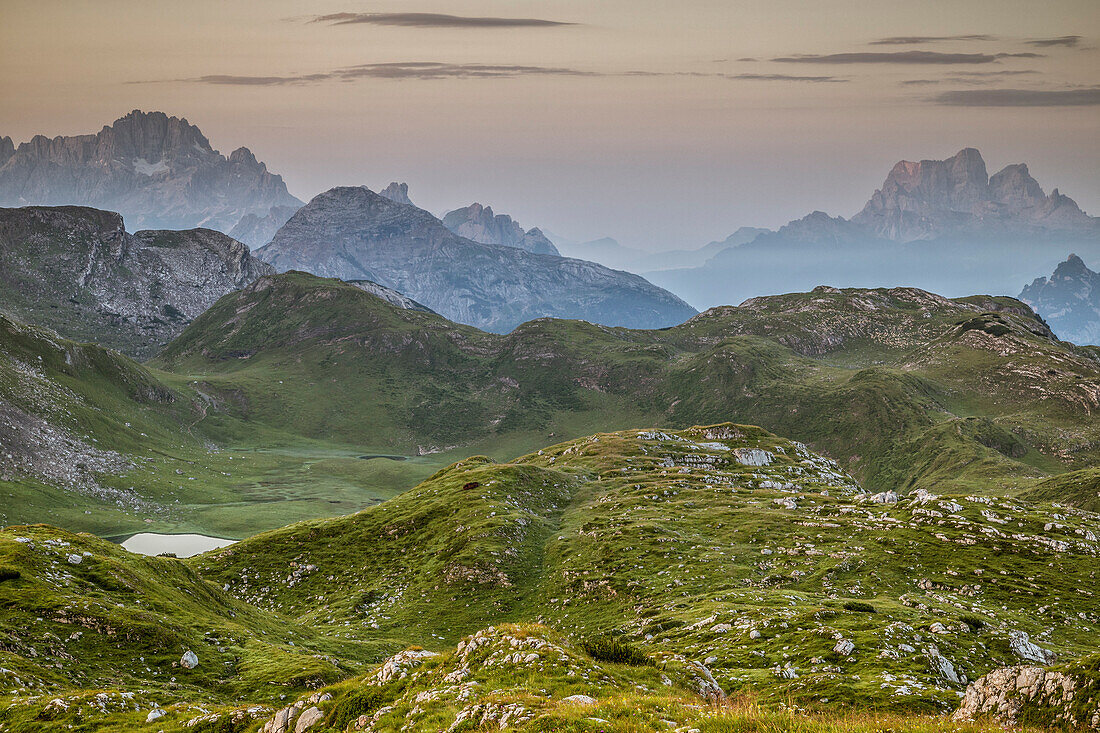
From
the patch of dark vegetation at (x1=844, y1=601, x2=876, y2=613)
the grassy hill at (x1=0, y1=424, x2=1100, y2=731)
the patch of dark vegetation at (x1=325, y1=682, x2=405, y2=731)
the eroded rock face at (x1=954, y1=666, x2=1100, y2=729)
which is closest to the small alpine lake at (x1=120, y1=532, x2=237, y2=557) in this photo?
the grassy hill at (x1=0, y1=424, x2=1100, y2=731)

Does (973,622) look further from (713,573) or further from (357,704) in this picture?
(357,704)

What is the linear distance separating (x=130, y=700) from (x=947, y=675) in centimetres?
5099

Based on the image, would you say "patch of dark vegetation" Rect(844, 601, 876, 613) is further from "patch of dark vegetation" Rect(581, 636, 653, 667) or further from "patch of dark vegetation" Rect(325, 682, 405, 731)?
"patch of dark vegetation" Rect(325, 682, 405, 731)

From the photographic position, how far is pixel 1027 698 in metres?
27.8

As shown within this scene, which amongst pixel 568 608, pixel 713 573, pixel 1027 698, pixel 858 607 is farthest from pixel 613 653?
pixel 713 573

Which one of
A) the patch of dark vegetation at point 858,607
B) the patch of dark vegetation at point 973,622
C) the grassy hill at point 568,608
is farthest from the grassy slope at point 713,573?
the patch of dark vegetation at point 858,607

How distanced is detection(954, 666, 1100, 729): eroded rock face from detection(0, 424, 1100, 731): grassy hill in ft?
17.7

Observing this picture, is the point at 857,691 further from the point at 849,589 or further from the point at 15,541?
the point at 15,541

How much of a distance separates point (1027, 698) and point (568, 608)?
62.0 m

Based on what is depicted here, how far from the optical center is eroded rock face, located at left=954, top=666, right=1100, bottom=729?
2634 centimetres

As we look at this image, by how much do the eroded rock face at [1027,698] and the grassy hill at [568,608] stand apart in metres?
5.38

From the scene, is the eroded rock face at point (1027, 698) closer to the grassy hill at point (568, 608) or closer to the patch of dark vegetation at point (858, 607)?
the grassy hill at point (568, 608)

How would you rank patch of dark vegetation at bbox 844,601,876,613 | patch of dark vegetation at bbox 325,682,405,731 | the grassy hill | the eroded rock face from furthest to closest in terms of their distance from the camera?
patch of dark vegetation at bbox 844,601,876,613 < the grassy hill < patch of dark vegetation at bbox 325,682,405,731 < the eroded rock face

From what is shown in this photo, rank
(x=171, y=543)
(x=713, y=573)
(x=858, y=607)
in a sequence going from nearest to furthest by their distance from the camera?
(x=858, y=607)
(x=713, y=573)
(x=171, y=543)
